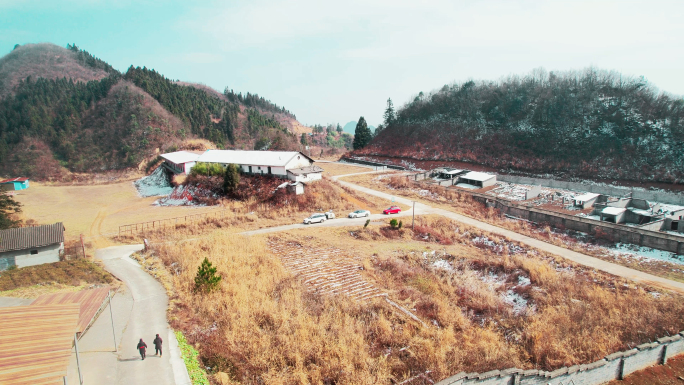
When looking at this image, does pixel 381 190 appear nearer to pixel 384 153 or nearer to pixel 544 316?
pixel 544 316

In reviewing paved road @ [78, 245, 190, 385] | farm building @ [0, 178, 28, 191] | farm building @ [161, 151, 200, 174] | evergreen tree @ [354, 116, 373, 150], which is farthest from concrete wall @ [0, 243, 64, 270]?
evergreen tree @ [354, 116, 373, 150]

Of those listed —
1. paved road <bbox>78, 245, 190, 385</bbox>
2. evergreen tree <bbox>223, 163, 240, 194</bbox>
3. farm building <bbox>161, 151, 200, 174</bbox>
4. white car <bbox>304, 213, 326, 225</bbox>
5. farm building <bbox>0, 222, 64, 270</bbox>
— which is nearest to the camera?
paved road <bbox>78, 245, 190, 385</bbox>

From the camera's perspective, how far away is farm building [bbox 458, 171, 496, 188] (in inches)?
1887

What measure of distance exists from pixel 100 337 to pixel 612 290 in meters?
24.0

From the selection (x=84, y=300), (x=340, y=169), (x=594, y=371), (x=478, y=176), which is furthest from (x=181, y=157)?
(x=594, y=371)

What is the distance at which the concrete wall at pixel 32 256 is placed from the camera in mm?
20625

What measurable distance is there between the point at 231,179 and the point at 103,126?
53.1 metres

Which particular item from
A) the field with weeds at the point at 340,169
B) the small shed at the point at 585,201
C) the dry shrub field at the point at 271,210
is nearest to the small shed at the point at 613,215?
the small shed at the point at 585,201

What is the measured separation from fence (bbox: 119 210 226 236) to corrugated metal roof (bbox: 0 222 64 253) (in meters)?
5.59

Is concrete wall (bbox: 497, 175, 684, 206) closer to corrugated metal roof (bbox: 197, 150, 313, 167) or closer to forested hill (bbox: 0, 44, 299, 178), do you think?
corrugated metal roof (bbox: 197, 150, 313, 167)

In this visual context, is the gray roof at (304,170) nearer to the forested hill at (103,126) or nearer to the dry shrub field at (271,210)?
the dry shrub field at (271,210)

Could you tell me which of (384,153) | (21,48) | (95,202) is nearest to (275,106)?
(21,48)

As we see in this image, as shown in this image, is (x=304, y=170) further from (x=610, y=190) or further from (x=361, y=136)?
(x=361, y=136)

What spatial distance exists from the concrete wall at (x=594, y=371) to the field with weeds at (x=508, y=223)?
11426mm
